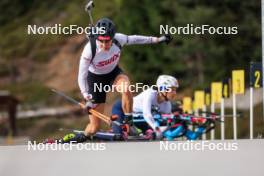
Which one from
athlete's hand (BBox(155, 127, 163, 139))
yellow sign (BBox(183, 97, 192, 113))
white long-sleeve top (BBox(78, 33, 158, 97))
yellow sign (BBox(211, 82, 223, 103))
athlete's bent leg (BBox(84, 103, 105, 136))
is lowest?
athlete's hand (BBox(155, 127, 163, 139))

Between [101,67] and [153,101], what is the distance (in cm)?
100

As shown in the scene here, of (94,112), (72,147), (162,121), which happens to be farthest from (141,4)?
(72,147)

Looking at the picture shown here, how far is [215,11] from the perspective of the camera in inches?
489

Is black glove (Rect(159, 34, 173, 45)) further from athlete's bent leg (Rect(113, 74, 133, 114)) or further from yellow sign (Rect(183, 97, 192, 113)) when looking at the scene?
yellow sign (Rect(183, 97, 192, 113))

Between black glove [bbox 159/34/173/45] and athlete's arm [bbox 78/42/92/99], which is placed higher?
black glove [bbox 159/34/173/45]

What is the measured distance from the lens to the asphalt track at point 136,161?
19.6 feet

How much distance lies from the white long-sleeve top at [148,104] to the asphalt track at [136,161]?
5.74ft

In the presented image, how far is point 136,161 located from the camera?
6051 millimetres

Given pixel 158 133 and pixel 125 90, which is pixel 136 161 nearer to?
pixel 125 90

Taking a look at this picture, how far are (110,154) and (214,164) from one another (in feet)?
2.25

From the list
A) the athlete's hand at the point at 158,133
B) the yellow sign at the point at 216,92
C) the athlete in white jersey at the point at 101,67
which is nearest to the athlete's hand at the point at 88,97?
the athlete in white jersey at the point at 101,67

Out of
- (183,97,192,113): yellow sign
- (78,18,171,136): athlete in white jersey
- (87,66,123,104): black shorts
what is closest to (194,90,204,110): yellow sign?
(183,97,192,113): yellow sign

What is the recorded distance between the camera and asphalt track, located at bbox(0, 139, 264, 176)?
597 centimetres

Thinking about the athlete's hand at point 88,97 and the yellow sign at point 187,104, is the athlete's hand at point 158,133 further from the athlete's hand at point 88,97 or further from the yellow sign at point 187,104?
the yellow sign at point 187,104
